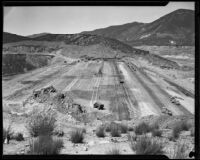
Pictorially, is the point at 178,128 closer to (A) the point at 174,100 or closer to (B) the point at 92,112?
(B) the point at 92,112

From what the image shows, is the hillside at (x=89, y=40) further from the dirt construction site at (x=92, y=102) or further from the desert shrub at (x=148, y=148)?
the desert shrub at (x=148, y=148)

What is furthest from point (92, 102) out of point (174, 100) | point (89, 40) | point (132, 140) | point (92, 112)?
point (89, 40)

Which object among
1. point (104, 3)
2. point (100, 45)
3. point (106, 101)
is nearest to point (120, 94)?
point (106, 101)

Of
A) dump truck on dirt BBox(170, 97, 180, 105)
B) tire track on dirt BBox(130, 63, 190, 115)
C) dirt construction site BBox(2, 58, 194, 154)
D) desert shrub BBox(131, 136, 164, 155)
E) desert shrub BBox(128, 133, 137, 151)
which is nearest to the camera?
desert shrub BBox(131, 136, 164, 155)

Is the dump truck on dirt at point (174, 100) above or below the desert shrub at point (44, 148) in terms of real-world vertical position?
below

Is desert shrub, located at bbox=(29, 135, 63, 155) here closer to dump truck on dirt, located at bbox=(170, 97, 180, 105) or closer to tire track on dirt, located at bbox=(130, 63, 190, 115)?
tire track on dirt, located at bbox=(130, 63, 190, 115)

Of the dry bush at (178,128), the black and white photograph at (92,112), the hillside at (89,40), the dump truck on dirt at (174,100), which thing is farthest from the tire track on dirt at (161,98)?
the hillside at (89,40)

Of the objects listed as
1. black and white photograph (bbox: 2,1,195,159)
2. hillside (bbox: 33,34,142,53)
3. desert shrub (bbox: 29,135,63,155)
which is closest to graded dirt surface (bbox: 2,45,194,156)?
black and white photograph (bbox: 2,1,195,159)

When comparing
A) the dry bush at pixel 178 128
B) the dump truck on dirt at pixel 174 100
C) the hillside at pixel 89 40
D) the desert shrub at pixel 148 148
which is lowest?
the dump truck on dirt at pixel 174 100

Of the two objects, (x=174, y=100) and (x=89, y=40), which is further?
(x=89, y=40)

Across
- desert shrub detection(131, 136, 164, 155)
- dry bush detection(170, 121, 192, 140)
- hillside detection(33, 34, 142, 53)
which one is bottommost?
dry bush detection(170, 121, 192, 140)

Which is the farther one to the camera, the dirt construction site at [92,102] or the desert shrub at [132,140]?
the dirt construction site at [92,102]

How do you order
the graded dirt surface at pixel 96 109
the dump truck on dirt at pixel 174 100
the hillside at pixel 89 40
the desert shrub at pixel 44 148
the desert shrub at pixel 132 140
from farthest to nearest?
the hillside at pixel 89 40
the dump truck on dirt at pixel 174 100
the graded dirt surface at pixel 96 109
the desert shrub at pixel 132 140
the desert shrub at pixel 44 148
